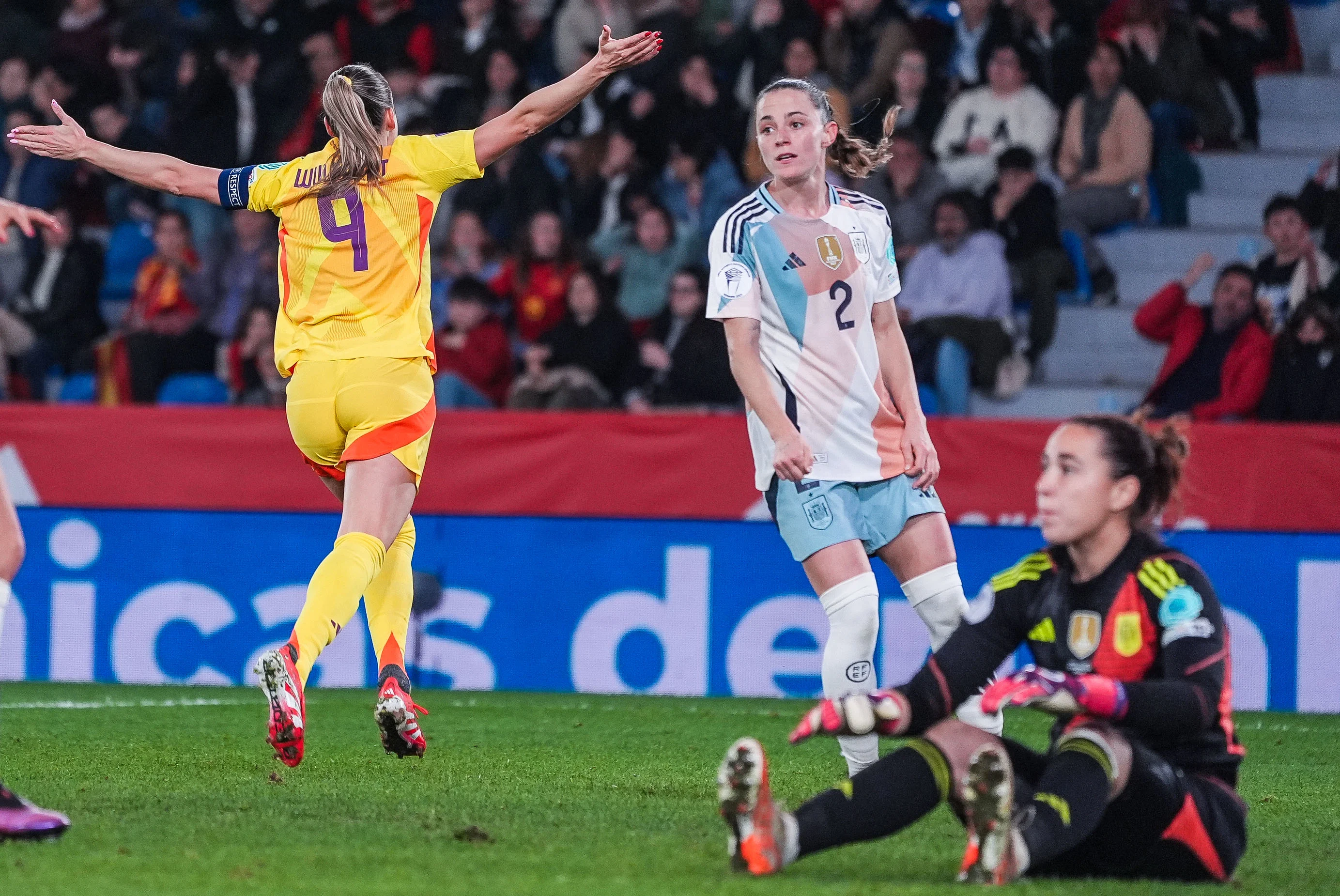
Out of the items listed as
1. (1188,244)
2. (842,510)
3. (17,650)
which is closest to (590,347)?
(17,650)

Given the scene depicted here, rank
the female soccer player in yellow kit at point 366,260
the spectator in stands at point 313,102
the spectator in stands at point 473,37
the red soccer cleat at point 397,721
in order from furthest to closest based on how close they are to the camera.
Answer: the spectator in stands at point 473,37 < the spectator in stands at point 313,102 < the red soccer cleat at point 397,721 < the female soccer player in yellow kit at point 366,260

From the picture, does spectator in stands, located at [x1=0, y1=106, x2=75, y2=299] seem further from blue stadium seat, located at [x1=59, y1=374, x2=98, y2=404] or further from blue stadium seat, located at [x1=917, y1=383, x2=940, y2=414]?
blue stadium seat, located at [x1=917, y1=383, x2=940, y2=414]

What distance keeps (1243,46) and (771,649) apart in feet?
22.1

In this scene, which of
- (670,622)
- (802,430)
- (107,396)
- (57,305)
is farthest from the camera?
(57,305)

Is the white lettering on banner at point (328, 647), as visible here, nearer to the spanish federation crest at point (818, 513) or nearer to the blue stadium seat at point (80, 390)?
the blue stadium seat at point (80, 390)

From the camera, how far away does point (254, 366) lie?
417 inches

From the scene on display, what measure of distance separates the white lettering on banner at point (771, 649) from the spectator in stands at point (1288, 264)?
11.8ft

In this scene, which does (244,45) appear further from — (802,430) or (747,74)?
(802,430)

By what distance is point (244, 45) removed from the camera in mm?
13062

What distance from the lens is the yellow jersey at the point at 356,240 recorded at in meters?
5.24

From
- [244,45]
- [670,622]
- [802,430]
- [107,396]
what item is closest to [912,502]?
[802,430]

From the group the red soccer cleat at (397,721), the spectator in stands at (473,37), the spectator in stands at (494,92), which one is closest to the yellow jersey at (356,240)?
the red soccer cleat at (397,721)

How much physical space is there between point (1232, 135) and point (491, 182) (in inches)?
210

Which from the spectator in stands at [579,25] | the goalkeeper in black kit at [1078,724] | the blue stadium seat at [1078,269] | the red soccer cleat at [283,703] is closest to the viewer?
the goalkeeper in black kit at [1078,724]
